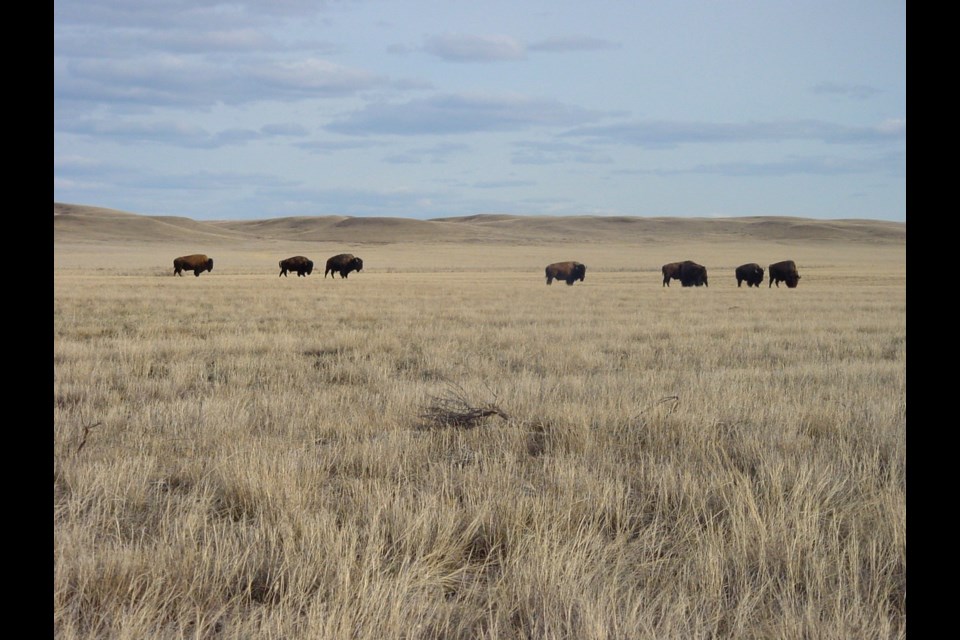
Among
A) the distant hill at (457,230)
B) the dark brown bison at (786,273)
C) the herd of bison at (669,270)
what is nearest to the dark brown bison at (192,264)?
the herd of bison at (669,270)

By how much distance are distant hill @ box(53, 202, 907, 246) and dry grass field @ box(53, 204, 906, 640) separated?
10252 centimetres

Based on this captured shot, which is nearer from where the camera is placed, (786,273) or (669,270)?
(786,273)

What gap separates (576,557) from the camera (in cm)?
338

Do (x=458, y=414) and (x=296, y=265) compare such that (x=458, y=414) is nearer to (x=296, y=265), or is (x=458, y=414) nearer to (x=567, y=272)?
(x=567, y=272)

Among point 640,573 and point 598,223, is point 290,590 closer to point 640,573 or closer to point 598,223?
point 640,573

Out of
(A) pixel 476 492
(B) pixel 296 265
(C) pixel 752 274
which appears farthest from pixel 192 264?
(A) pixel 476 492

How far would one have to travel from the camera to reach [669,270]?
138 feet

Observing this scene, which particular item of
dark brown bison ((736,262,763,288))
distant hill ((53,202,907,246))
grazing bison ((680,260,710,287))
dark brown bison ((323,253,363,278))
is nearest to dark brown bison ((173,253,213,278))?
dark brown bison ((323,253,363,278))

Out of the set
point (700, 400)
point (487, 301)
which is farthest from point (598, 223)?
point (700, 400)

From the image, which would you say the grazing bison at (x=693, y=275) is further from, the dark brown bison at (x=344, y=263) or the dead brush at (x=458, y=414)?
the dead brush at (x=458, y=414)

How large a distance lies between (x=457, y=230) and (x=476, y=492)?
13846cm

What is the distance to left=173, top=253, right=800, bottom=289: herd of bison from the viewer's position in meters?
39.8

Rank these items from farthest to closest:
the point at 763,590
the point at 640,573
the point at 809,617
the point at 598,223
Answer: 1. the point at 598,223
2. the point at 640,573
3. the point at 763,590
4. the point at 809,617
